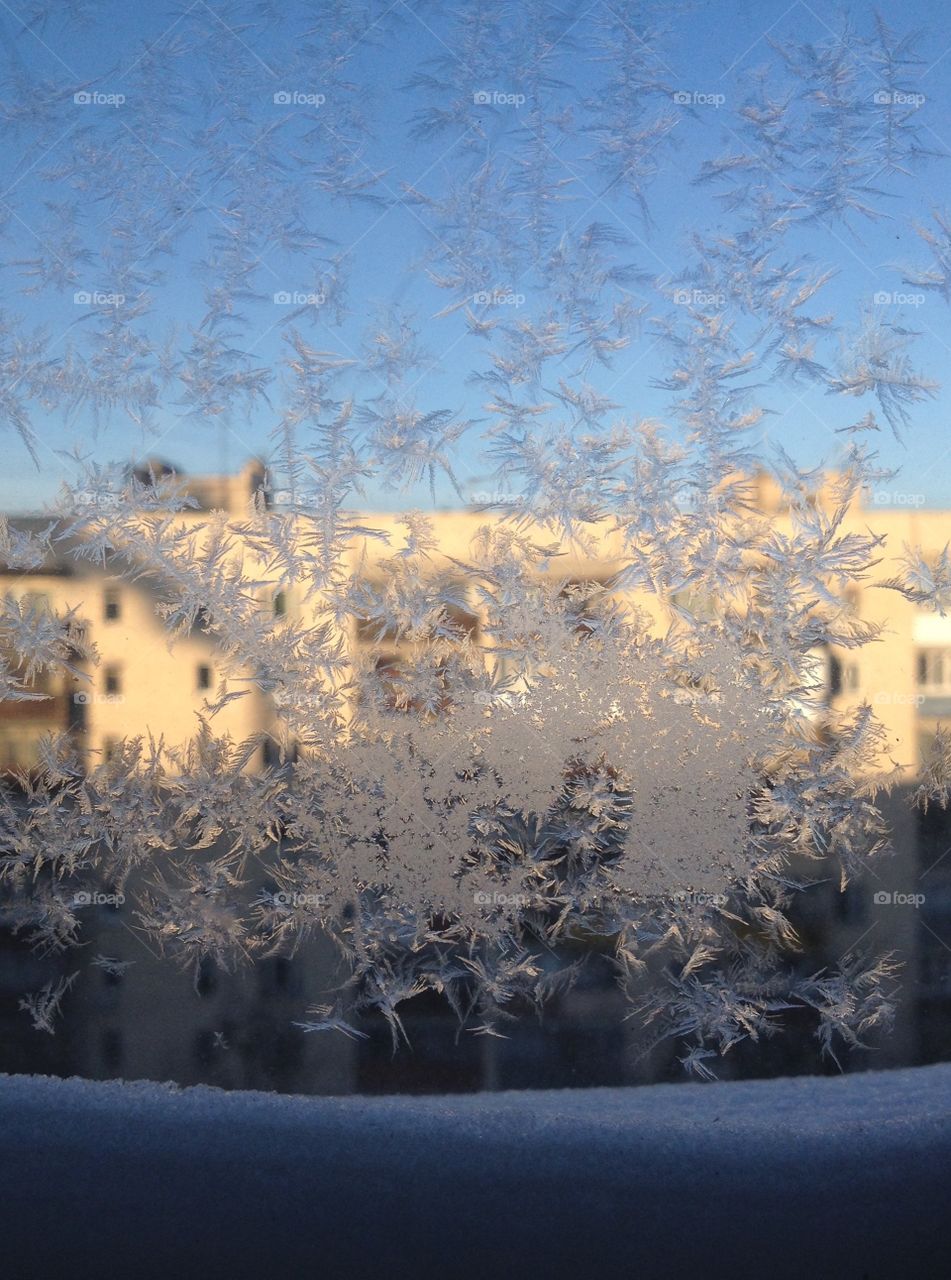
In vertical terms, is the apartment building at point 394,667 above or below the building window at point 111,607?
below

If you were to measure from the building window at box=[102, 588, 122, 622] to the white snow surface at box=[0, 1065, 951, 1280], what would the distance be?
838 millimetres

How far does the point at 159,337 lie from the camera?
1.78m

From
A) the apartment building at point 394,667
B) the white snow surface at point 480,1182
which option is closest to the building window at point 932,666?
the apartment building at point 394,667

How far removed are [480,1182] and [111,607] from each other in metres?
1.20

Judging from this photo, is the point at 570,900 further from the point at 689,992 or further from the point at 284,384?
the point at 284,384

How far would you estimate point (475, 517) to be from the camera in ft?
5.71

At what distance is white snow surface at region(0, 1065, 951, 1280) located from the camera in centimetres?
134

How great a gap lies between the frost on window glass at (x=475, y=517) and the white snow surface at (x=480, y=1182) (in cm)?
17

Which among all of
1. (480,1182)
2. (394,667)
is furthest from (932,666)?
(480,1182)

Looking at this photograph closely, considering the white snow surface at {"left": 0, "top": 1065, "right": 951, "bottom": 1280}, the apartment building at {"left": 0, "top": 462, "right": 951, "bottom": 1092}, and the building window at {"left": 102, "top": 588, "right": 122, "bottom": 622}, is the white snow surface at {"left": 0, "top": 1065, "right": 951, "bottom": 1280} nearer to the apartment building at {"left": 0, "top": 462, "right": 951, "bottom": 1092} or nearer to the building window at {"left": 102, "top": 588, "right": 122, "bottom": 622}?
the apartment building at {"left": 0, "top": 462, "right": 951, "bottom": 1092}

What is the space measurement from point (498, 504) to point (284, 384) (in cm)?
47

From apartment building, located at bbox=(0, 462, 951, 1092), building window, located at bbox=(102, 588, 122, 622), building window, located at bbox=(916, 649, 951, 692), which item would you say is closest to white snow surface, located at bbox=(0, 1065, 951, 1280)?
apartment building, located at bbox=(0, 462, 951, 1092)

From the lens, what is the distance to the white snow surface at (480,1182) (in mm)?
1336

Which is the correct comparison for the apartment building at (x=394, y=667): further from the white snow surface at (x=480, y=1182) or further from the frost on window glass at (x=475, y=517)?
the white snow surface at (x=480, y=1182)
